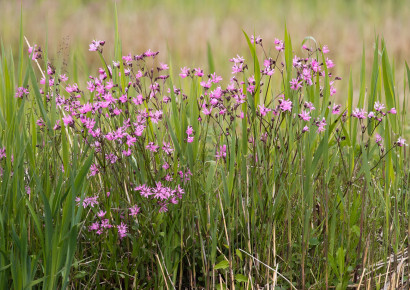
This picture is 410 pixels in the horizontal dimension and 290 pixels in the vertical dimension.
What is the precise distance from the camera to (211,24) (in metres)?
7.89

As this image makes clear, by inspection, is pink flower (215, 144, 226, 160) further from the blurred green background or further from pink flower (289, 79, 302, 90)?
the blurred green background

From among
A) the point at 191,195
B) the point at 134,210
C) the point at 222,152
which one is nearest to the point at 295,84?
the point at 222,152

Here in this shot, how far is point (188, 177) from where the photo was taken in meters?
2.00

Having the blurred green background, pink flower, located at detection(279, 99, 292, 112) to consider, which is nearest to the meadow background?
pink flower, located at detection(279, 99, 292, 112)

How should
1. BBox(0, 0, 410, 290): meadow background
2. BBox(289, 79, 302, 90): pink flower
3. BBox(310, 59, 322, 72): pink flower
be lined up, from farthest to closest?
BBox(310, 59, 322, 72): pink flower, BBox(289, 79, 302, 90): pink flower, BBox(0, 0, 410, 290): meadow background

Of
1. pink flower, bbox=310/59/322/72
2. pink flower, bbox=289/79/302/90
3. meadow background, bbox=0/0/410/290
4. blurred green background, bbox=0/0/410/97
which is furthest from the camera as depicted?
blurred green background, bbox=0/0/410/97

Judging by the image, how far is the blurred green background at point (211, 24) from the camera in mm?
7254

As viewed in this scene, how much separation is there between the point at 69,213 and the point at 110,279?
1.42 ft

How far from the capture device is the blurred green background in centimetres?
725

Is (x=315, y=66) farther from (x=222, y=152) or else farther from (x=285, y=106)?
(x=222, y=152)

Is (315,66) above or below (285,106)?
above

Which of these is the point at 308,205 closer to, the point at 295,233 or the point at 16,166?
the point at 295,233

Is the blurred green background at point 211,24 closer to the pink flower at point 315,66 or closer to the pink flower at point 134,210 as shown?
the pink flower at point 315,66

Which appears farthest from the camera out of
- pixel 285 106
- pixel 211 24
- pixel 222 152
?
pixel 211 24
